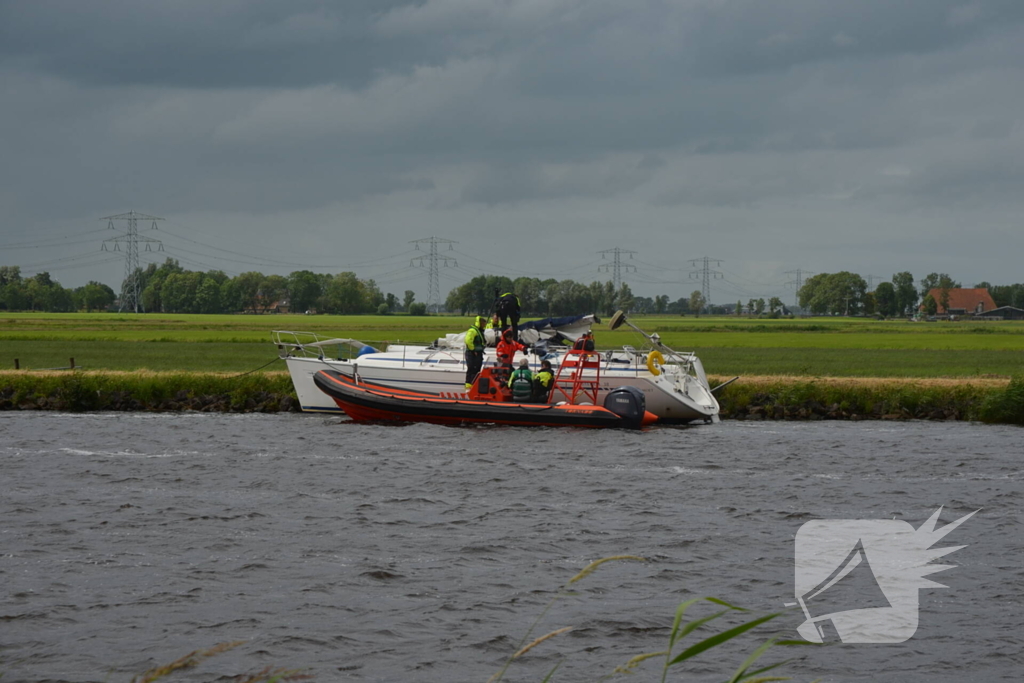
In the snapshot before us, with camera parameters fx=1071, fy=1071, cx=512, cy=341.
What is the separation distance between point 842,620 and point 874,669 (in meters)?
1.39

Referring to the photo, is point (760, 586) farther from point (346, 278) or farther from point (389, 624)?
point (346, 278)

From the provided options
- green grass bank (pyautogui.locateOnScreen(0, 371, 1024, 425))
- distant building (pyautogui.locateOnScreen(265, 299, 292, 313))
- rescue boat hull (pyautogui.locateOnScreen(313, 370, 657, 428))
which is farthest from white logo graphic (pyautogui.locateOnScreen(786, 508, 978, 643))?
distant building (pyautogui.locateOnScreen(265, 299, 292, 313))

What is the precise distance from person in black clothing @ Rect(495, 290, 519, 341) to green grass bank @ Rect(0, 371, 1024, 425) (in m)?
7.24

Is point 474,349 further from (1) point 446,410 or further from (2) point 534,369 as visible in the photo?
(2) point 534,369

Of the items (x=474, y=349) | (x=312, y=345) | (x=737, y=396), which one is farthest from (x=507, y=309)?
(x=737, y=396)

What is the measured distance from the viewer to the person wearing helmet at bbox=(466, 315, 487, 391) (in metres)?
25.0

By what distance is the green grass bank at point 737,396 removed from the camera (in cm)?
2955

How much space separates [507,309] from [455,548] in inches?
532

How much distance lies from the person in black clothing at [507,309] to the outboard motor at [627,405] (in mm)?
3072

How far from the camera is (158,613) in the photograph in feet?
34.2

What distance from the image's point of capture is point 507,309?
2633cm

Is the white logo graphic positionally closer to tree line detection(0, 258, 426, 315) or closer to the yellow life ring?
the yellow life ring

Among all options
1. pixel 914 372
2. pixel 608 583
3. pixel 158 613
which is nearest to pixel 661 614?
pixel 608 583

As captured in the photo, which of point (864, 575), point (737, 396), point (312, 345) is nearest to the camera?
Result: point (864, 575)
